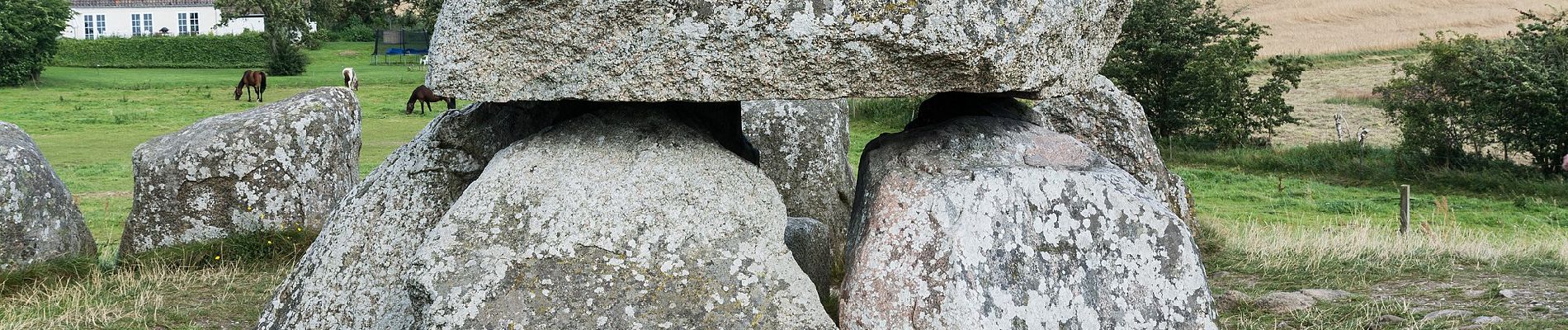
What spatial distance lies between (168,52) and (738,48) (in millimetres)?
53629

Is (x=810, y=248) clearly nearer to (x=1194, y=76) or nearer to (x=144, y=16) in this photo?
(x=1194, y=76)

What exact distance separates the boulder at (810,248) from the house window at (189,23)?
7192cm

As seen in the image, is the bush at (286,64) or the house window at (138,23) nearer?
the bush at (286,64)

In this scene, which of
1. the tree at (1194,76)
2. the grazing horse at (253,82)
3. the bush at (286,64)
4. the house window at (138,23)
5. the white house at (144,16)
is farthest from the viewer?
the house window at (138,23)

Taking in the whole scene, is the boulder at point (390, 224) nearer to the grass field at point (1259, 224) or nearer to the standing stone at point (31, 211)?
the grass field at point (1259, 224)

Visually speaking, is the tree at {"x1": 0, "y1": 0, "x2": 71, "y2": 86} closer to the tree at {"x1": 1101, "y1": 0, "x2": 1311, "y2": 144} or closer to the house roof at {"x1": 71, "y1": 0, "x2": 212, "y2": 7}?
the tree at {"x1": 1101, "y1": 0, "x2": 1311, "y2": 144}

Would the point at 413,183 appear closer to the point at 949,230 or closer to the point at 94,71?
the point at 949,230

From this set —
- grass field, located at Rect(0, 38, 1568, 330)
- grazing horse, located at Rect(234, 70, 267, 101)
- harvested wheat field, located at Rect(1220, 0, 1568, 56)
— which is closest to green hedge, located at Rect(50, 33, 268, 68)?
grass field, located at Rect(0, 38, 1568, 330)

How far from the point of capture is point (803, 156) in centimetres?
1067

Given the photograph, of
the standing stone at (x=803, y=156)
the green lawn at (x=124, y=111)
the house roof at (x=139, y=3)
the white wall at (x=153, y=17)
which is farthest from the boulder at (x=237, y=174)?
the house roof at (x=139, y=3)

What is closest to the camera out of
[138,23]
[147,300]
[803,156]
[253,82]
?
[147,300]

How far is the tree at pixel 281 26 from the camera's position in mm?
44281

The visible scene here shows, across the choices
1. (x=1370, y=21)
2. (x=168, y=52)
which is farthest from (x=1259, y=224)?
(x=168, y=52)

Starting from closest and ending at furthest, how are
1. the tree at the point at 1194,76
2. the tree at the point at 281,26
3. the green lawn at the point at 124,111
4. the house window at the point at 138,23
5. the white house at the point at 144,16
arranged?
the green lawn at the point at 124,111 < the tree at the point at 1194,76 < the tree at the point at 281,26 < the white house at the point at 144,16 < the house window at the point at 138,23
